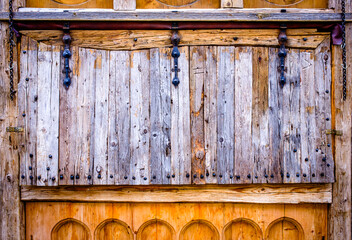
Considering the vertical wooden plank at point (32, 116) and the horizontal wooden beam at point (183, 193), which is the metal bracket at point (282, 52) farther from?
the vertical wooden plank at point (32, 116)

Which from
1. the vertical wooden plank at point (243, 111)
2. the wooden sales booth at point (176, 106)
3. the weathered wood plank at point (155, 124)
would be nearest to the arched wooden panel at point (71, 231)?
the wooden sales booth at point (176, 106)

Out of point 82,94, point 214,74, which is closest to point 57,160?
point 82,94

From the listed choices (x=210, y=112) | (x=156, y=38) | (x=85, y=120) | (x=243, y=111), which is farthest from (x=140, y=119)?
(x=243, y=111)

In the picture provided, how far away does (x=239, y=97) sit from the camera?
214 centimetres

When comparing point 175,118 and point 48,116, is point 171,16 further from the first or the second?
point 48,116

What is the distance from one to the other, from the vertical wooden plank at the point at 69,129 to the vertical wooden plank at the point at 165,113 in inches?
24.9

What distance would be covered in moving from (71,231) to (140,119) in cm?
108

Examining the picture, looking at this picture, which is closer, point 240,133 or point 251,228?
point 240,133

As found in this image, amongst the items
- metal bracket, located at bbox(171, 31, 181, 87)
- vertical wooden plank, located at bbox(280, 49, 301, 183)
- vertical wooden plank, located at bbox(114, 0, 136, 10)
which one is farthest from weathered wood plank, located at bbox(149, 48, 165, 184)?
vertical wooden plank, located at bbox(280, 49, 301, 183)

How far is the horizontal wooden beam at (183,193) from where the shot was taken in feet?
7.22

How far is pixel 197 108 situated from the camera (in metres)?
2.14

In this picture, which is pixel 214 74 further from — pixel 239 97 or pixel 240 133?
pixel 240 133

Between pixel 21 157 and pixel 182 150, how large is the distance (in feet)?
3.93

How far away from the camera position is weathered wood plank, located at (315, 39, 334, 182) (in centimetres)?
213
